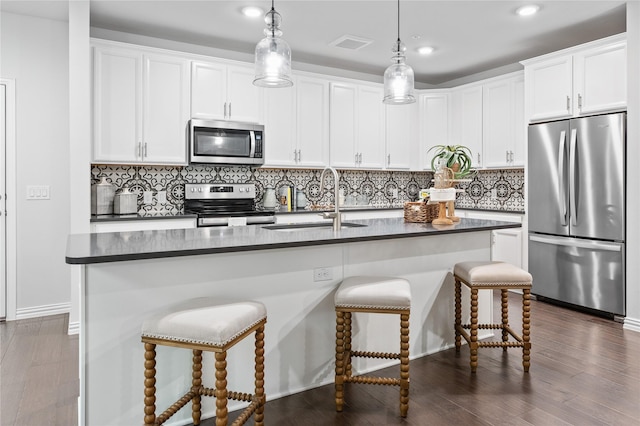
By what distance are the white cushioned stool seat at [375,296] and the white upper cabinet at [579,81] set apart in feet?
9.82

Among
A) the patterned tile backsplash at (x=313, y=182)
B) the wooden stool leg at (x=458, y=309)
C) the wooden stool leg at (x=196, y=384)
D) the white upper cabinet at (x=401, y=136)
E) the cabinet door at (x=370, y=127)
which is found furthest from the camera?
the white upper cabinet at (x=401, y=136)

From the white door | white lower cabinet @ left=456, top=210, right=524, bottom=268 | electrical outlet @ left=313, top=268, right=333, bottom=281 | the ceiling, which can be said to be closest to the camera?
electrical outlet @ left=313, top=268, right=333, bottom=281

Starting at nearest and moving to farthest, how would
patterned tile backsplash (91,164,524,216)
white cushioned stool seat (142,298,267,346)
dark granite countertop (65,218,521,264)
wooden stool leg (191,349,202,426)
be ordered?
white cushioned stool seat (142,298,267,346) → dark granite countertop (65,218,521,264) → wooden stool leg (191,349,202,426) → patterned tile backsplash (91,164,524,216)

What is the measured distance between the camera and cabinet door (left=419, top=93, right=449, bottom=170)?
5.97m

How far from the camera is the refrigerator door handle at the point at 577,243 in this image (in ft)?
12.7

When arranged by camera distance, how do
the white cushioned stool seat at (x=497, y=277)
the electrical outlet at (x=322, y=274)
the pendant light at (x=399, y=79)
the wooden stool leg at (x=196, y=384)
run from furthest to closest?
1. the pendant light at (x=399, y=79)
2. the white cushioned stool seat at (x=497, y=277)
3. the electrical outlet at (x=322, y=274)
4. the wooden stool leg at (x=196, y=384)

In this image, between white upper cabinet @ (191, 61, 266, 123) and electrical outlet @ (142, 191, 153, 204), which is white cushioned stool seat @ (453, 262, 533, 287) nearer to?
white upper cabinet @ (191, 61, 266, 123)

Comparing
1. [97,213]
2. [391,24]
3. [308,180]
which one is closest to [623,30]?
[391,24]

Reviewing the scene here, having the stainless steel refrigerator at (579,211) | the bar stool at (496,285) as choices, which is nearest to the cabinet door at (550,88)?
the stainless steel refrigerator at (579,211)

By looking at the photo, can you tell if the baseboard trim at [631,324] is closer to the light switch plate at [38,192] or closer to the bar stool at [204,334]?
the bar stool at [204,334]

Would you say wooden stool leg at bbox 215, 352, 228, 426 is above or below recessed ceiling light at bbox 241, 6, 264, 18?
below

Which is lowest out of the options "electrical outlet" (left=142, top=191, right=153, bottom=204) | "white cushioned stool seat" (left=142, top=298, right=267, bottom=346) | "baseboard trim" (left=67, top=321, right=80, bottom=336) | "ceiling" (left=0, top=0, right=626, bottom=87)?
"baseboard trim" (left=67, top=321, right=80, bottom=336)

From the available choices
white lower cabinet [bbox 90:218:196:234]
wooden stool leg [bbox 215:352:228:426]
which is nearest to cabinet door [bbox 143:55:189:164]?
white lower cabinet [bbox 90:218:196:234]

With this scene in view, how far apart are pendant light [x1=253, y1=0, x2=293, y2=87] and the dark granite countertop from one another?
0.91 meters
